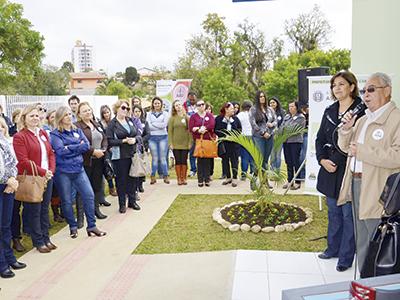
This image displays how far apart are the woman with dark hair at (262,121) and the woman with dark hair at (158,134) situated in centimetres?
181

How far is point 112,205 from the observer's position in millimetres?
7070

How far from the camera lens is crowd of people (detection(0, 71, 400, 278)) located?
3.31 metres

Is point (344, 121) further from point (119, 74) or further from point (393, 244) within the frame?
point (119, 74)

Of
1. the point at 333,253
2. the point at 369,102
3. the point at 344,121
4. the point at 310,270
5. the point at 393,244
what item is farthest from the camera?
the point at 333,253

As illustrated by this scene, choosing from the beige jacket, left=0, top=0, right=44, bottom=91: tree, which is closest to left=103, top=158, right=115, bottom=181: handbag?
the beige jacket

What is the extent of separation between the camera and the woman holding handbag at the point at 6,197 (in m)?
3.96

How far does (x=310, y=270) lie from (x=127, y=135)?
343cm

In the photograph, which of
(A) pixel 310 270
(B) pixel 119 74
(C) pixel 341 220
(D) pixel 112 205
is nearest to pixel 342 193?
(C) pixel 341 220

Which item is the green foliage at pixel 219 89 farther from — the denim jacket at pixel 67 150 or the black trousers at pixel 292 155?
the denim jacket at pixel 67 150

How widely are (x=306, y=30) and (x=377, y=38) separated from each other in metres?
30.6

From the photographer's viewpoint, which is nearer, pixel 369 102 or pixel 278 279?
pixel 369 102

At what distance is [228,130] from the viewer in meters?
8.05

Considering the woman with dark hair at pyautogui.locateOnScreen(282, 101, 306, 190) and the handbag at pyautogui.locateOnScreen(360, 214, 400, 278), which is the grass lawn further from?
the handbag at pyautogui.locateOnScreen(360, 214, 400, 278)

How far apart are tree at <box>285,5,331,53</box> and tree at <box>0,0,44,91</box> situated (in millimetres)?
19442
